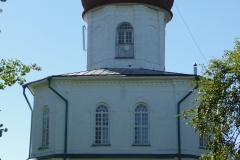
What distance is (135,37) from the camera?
86.7ft

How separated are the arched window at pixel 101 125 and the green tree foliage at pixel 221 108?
7985 millimetres

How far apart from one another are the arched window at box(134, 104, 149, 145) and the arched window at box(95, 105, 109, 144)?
1.24 m

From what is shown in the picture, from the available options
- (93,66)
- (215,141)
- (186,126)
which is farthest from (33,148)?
(215,141)

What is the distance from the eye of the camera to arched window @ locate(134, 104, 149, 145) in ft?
78.1

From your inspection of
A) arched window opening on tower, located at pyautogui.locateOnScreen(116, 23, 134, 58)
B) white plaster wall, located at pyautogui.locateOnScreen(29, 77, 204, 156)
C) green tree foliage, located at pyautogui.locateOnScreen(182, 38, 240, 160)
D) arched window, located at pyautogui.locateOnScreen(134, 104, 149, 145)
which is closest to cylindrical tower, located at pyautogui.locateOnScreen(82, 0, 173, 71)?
arched window opening on tower, located at pyautogui.locateOnScreen(116, 23, 134, 58)

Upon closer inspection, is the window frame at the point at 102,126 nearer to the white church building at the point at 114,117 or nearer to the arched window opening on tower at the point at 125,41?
the white church building at the point at 114,117

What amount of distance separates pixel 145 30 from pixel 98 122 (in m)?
5.35

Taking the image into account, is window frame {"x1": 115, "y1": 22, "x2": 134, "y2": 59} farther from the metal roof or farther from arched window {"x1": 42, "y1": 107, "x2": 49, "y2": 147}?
arched window {"x1": 42, "y1": 107, "x2": 49, "y2": 147}

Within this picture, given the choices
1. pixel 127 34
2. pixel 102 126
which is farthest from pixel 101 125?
pixel 127 34

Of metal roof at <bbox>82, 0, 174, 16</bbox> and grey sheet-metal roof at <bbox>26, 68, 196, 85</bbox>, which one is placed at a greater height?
metal roof at <bbox>82, 0, 174, 16</bbox>

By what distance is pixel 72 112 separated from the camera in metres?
24.2

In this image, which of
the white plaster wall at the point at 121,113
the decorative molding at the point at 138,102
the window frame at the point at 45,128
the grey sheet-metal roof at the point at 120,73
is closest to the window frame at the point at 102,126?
the white plaster wall at the point at 121,113

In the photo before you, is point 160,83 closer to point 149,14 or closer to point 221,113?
point 149,14

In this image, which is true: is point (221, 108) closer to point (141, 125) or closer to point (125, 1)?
point (141, 125)
